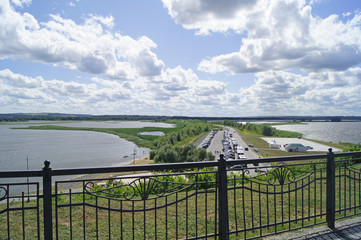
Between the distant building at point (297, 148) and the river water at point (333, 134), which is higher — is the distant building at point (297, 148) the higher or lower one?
the higher one

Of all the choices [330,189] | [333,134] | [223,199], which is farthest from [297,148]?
[333,134]

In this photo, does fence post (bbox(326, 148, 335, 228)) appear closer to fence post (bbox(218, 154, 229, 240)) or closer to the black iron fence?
the black iron fence

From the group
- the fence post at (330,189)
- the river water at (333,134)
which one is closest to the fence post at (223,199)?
the fence post at (330,189)

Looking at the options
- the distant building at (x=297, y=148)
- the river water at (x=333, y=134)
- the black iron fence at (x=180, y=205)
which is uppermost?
the black iron fence at (x=180, y=205)

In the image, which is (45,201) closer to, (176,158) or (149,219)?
(149,219)

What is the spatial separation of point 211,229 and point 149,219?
1320 mm

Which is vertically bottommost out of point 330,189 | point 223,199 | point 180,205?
point 180,205

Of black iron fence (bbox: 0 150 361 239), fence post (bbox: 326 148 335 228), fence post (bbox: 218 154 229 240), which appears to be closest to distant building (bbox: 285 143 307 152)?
black iron fence (bbox: 0 150 361 239)

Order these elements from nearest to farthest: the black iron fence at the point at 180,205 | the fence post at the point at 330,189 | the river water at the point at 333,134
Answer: the black iron fence at the point at 180,205 → the fence post at the point at 330,189 → the river water at the point at 333,134

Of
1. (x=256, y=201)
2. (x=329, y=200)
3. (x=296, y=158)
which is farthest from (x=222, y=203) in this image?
(x=256, y=201)

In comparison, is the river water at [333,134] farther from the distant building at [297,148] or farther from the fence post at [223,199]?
the fence post at [223,199]

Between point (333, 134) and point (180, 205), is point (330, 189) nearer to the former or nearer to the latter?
point (180, 205)

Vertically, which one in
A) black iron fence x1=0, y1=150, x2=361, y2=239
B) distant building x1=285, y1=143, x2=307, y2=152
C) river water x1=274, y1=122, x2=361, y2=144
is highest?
black iron fence x1=0, y1=150, x2=361, y2=239

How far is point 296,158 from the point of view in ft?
12.3
